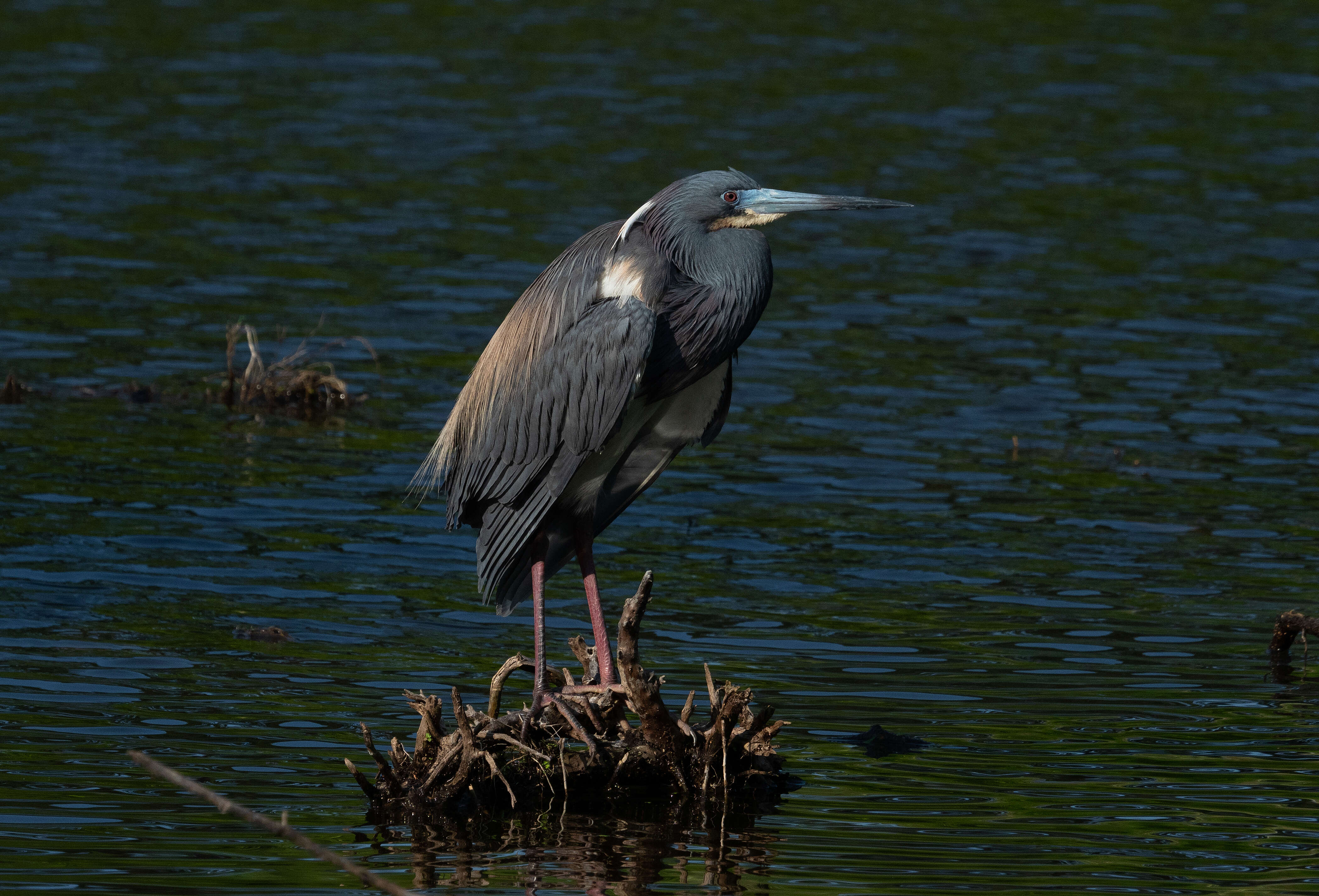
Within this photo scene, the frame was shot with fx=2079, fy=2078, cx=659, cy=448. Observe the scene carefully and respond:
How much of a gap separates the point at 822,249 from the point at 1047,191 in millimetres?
2884

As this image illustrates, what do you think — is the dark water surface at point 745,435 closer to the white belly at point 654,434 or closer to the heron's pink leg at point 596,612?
the heron's pink leg at point 596,612

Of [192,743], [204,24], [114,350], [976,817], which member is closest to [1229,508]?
[976,817]

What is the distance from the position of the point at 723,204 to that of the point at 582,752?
2.22 m

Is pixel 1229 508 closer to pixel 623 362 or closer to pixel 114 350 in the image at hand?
pixel 623 362

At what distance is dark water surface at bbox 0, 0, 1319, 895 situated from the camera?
7812 mm

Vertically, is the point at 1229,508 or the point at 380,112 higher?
the point at 380,112

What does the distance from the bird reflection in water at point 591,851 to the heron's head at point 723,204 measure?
231 cm

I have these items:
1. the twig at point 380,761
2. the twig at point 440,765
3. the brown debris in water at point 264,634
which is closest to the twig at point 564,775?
the twig at point 440,765

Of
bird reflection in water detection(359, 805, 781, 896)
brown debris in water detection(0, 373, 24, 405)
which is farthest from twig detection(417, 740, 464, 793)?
brown debris in water detection(0, 373, 24, 405)

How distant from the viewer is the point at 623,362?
7.97 meters

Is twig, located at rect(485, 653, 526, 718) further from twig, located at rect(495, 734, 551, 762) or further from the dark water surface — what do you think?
the dark water surface

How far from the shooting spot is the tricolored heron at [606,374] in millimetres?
8117

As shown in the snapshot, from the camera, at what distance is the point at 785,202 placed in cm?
818

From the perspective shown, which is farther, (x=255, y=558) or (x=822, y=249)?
(x=822, y=249)
